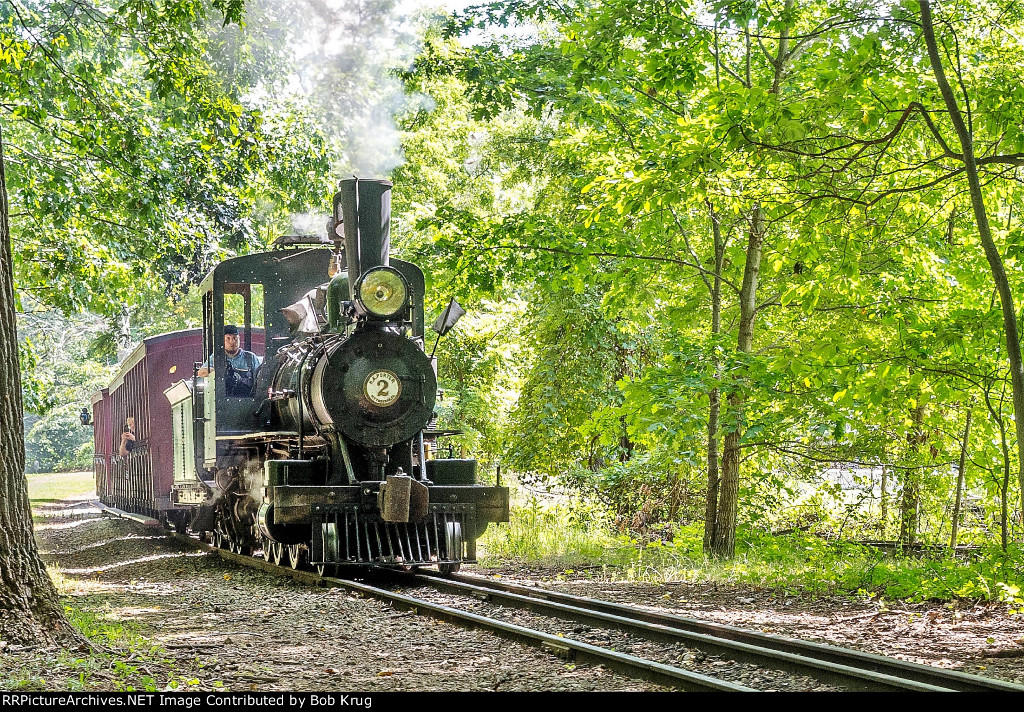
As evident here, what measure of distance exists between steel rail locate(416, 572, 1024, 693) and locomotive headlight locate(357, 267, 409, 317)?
8.42 feet

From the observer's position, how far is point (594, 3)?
12.8 meters

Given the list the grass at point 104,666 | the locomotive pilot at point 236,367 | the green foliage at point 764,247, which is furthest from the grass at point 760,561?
the grass at point 104,666

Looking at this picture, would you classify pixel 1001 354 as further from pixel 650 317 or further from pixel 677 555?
pixel 650 317

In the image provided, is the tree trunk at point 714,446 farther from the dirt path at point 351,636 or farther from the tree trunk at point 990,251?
the tree trunk at point 990,251

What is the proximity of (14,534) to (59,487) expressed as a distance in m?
32.7

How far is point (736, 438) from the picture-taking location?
10664 millimetres

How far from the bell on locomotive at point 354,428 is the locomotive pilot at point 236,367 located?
0.60 feet

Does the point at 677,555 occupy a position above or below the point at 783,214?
below

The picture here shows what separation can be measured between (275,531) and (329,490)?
2.28 feet

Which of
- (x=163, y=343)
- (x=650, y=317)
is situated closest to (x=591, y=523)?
(x=650, y=317)

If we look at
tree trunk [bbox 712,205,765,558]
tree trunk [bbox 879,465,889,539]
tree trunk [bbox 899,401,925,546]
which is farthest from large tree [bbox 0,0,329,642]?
tree trunk [bbox 879,465,889,539]

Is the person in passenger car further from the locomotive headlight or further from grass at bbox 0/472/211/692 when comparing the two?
grass at bbox 0/472/211/692

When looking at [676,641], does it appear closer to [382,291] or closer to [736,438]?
[382,291]

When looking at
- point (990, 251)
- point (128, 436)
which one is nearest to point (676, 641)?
point (990, 251)
